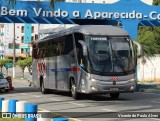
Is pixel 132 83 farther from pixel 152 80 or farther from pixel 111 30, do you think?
pixel 152 80

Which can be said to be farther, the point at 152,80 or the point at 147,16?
the point at 152,80

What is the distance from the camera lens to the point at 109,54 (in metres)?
22.0

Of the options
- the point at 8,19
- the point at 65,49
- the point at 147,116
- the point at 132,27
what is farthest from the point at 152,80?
the point at 147,116

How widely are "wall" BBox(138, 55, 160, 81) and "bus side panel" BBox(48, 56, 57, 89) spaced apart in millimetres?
19036

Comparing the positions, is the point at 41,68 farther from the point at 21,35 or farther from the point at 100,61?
the point at 21,35

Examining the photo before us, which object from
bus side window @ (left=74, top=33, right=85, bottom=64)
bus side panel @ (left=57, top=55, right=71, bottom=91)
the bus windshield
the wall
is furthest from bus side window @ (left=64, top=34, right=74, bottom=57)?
the wall

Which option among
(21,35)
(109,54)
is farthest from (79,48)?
(21,35)

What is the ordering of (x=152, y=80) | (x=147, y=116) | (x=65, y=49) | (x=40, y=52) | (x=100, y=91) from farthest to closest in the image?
(x=152, y=80) < (x=40, y=52) < (x=65, y=49) < (x=100, y=91) < (x=147, y=116)

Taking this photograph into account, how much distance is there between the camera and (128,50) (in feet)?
73.7

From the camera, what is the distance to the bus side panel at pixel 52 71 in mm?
27353

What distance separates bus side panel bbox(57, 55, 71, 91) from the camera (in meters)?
24.7

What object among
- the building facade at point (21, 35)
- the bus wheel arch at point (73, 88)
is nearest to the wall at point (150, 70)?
the bus wheel arch at point (73, 88)

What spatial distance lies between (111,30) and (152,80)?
25.1 m

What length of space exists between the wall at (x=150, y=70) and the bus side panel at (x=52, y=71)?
62.5 ft
